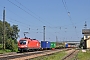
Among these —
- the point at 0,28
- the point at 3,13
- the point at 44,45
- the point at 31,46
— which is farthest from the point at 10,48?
the point at 0,28

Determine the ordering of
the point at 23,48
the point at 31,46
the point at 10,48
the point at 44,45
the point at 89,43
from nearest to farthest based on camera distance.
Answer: the point at 23,48 < the point at 31,46 < the point at 10,48 < the point at 44,45 < the point at 89,43

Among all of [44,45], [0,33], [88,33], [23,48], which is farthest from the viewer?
[0,33]

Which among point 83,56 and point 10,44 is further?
point 10,44

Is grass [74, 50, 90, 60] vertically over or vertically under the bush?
under

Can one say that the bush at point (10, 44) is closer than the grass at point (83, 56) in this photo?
No

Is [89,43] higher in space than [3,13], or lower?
lower

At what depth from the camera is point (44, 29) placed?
3438 inches

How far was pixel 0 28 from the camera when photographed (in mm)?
143625

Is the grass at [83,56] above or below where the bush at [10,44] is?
below

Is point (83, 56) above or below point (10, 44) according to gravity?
below

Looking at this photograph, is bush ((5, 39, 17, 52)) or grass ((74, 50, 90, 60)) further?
bush ((5, 39, 17, 52))

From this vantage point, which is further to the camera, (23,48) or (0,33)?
(0,33)

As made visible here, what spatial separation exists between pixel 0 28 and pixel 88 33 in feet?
170

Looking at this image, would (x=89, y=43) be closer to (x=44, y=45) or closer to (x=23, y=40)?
(x=44, y=45)
